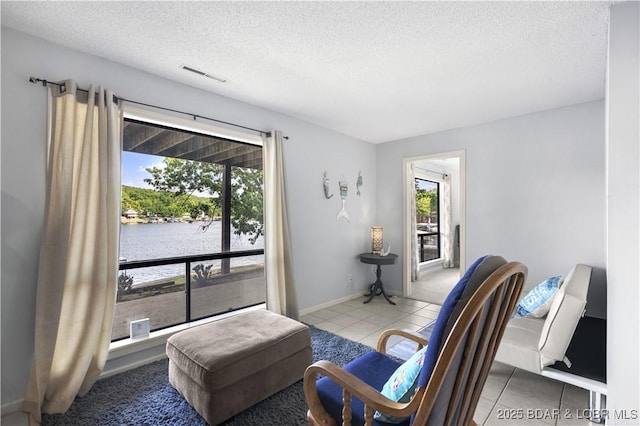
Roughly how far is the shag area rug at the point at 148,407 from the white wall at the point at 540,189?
3.01 metres

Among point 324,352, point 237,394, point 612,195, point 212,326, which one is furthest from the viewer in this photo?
point 324,352

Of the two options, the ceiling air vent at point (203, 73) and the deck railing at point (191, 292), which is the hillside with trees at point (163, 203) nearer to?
the deck railing at point (191, 292)

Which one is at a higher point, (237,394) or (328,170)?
(328,170)

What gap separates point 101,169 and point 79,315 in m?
1.03

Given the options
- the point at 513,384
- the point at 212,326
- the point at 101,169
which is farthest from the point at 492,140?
the point at 101,169

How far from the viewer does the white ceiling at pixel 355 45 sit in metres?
1.78

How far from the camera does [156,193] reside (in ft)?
9.07

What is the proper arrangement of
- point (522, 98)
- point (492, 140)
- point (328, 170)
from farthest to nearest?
point (328, 170), point (492, 140), point (522, 98)

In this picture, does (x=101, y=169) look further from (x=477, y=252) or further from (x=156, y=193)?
(x=477, y=252)

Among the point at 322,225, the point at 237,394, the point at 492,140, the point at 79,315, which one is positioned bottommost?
the point at 237,394

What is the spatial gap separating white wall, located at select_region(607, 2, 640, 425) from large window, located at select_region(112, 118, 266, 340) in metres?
2.94

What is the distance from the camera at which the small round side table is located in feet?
14.0

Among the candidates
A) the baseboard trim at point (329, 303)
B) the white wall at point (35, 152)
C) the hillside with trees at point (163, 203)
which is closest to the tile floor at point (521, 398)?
→ the baseboard trim at point (329, 303)

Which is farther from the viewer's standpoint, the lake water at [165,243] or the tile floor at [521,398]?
the lake water at [165,243]
